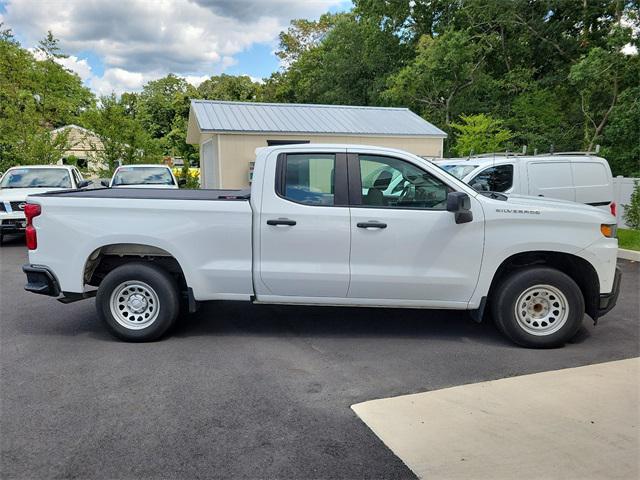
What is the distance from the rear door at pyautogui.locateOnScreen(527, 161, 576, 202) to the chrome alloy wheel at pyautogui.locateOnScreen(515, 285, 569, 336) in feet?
14.4

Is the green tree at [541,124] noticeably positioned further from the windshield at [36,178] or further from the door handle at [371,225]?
the door handle at [371,225]

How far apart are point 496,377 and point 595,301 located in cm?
157

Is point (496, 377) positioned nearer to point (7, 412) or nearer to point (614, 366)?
point (614, 366)

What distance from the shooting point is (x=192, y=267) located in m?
5.09

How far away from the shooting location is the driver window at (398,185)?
5.06 metres

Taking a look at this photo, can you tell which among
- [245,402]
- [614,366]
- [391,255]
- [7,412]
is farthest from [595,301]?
[7,412]

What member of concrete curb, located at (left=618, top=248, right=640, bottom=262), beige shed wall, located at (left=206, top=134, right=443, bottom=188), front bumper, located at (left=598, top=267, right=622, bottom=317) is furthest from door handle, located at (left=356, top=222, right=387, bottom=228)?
beige shed wall, located at (left=206, top=134, right=443, bottom=188)

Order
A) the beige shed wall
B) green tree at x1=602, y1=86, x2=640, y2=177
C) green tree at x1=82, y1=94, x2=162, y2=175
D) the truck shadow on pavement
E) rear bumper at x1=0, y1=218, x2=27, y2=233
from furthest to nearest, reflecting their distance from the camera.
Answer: green tree at x1=82, y1=94, x2=162, y2=175
the beige shed wall
green tree at x1=602, y1=86, x2=640, y2=177
rear bumper at x1=0, y1=218, x2=27, y2=233
the truck shadow on pavement

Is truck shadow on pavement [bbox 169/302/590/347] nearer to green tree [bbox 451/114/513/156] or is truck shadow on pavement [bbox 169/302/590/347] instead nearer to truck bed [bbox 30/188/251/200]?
truck bed [bbox 30/188/251/200]

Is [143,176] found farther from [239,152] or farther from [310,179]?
[310,179]

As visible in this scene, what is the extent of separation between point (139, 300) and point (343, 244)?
2206 millimetres

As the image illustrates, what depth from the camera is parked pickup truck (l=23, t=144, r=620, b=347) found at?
16.3 ft

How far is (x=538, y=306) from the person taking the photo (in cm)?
513

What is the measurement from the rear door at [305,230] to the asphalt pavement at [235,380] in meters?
0.65
